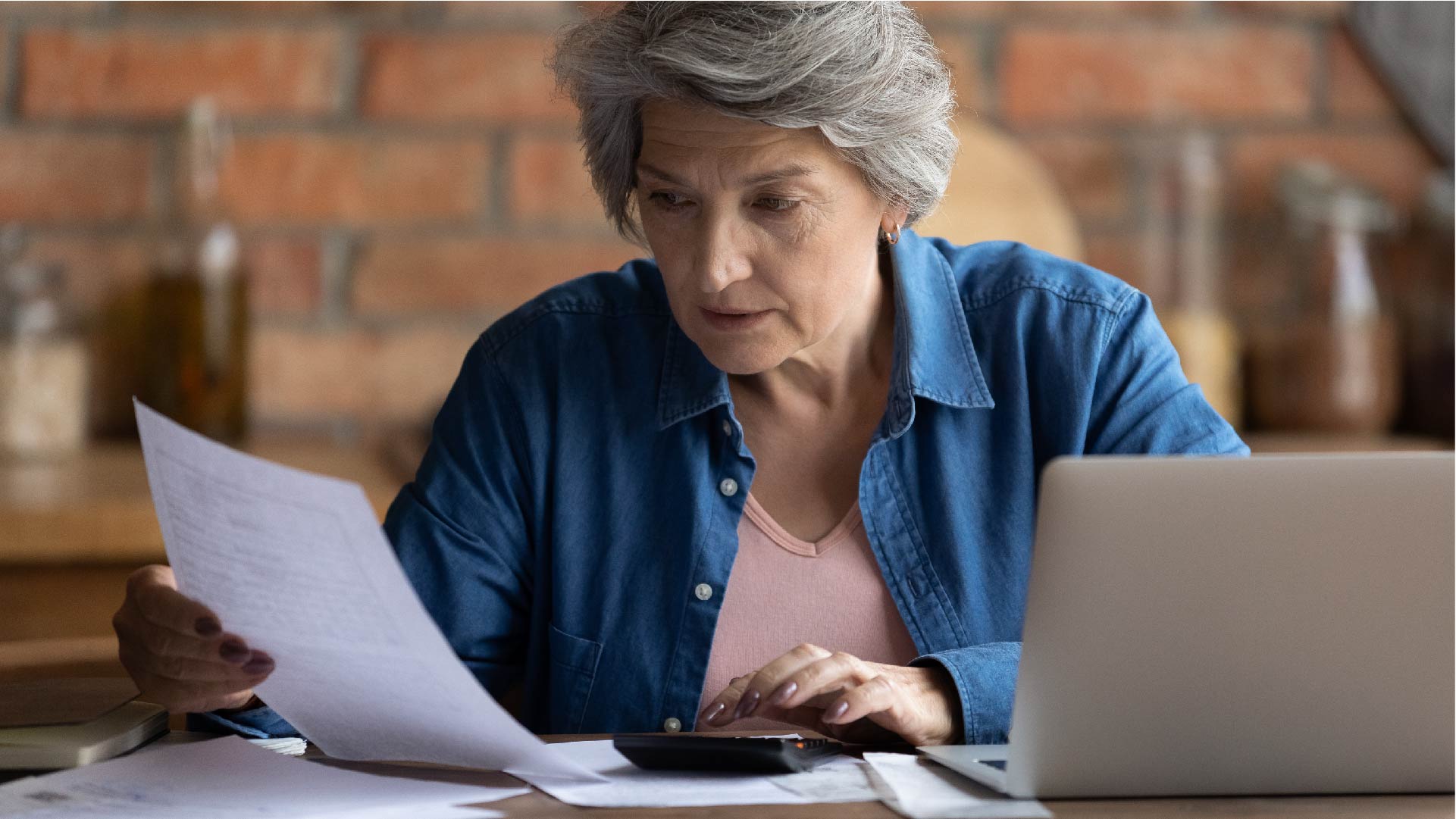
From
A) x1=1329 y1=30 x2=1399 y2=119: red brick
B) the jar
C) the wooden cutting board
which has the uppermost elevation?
x1=1329 y1=30 x2=1399 y2=119: red brick

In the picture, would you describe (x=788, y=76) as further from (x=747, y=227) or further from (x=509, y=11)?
(x=509, y=11)

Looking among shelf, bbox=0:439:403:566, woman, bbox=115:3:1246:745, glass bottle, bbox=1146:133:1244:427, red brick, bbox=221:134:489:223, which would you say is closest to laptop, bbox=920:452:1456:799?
woman, bbox=115:3:1246:745

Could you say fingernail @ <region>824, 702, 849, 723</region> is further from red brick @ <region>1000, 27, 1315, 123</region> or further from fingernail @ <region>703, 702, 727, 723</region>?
red brick @ <region>1000, 27, 1315, 123</region>

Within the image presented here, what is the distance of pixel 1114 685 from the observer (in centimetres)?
68

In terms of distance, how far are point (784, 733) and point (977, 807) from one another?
281 millimetres

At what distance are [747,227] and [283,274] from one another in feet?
3.56

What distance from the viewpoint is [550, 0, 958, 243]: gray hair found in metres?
1.03

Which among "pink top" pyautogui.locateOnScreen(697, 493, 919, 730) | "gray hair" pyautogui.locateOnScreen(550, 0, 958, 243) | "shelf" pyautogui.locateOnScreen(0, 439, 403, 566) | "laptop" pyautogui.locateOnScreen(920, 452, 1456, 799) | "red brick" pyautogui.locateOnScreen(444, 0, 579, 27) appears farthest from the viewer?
"red brick" pyautogui.locateOnScreen(444, 0, 579, 27)

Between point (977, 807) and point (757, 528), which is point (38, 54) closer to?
point (757, 528)

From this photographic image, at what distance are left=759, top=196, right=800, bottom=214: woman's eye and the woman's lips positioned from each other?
0.08 metres

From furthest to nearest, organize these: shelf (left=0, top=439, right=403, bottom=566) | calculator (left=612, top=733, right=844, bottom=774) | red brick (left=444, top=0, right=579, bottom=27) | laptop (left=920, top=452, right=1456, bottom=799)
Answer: red brick (left=444, top=0, right=579, bottom=27) → shelf (left=0, top=439, right=403, bottom=566) → calculator (left=612, top=733, right=844, bottom=774) → laptop (left=920, top=452, right=1456, bottom=799)

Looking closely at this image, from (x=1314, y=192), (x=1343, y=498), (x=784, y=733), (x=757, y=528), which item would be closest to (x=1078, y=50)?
(x=1314, y=192)

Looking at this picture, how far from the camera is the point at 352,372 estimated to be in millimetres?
1976

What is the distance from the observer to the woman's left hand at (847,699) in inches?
31.8
